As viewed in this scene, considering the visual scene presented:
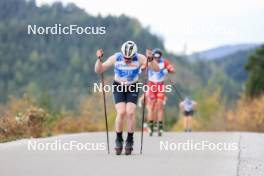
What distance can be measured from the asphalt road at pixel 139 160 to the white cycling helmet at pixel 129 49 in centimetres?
166

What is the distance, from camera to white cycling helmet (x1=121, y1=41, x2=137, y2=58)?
44.2ft

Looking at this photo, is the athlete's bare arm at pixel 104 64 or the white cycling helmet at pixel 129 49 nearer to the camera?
the white cycling helmet at pixel 129 49

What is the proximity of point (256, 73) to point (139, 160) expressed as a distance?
55.1 metres

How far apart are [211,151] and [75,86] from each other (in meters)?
161

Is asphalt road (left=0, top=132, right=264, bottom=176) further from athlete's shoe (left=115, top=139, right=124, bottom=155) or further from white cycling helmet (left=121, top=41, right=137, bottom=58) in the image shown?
white cycling helmet (left=121, top=41, right=137, bottom=58)

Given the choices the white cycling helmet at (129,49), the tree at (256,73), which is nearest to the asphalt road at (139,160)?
the white cycling helmet at (129,49)

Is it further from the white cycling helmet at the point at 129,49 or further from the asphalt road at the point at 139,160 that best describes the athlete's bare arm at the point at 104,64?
the asphalt road at the point at 139,160

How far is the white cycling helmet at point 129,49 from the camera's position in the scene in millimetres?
13461

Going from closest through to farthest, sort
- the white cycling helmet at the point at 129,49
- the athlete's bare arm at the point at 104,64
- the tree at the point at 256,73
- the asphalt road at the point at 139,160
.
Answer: the asphalt road at the point at 139,160, the white cycling helmet at the point at 129,49, the athlete's bare arm at the point at 104,64, the tree at the point at 256,73

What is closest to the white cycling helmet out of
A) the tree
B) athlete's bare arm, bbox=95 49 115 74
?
athlete's bare arm, bbox=95 49 115 74

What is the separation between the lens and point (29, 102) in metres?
26.5

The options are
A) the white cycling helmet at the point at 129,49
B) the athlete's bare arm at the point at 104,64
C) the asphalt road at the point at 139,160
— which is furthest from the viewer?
the athlete's bare arm at the point at 104,64

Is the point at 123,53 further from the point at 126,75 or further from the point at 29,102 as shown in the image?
the point at 29,102

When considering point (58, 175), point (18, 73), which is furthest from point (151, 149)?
point (18, 73)
